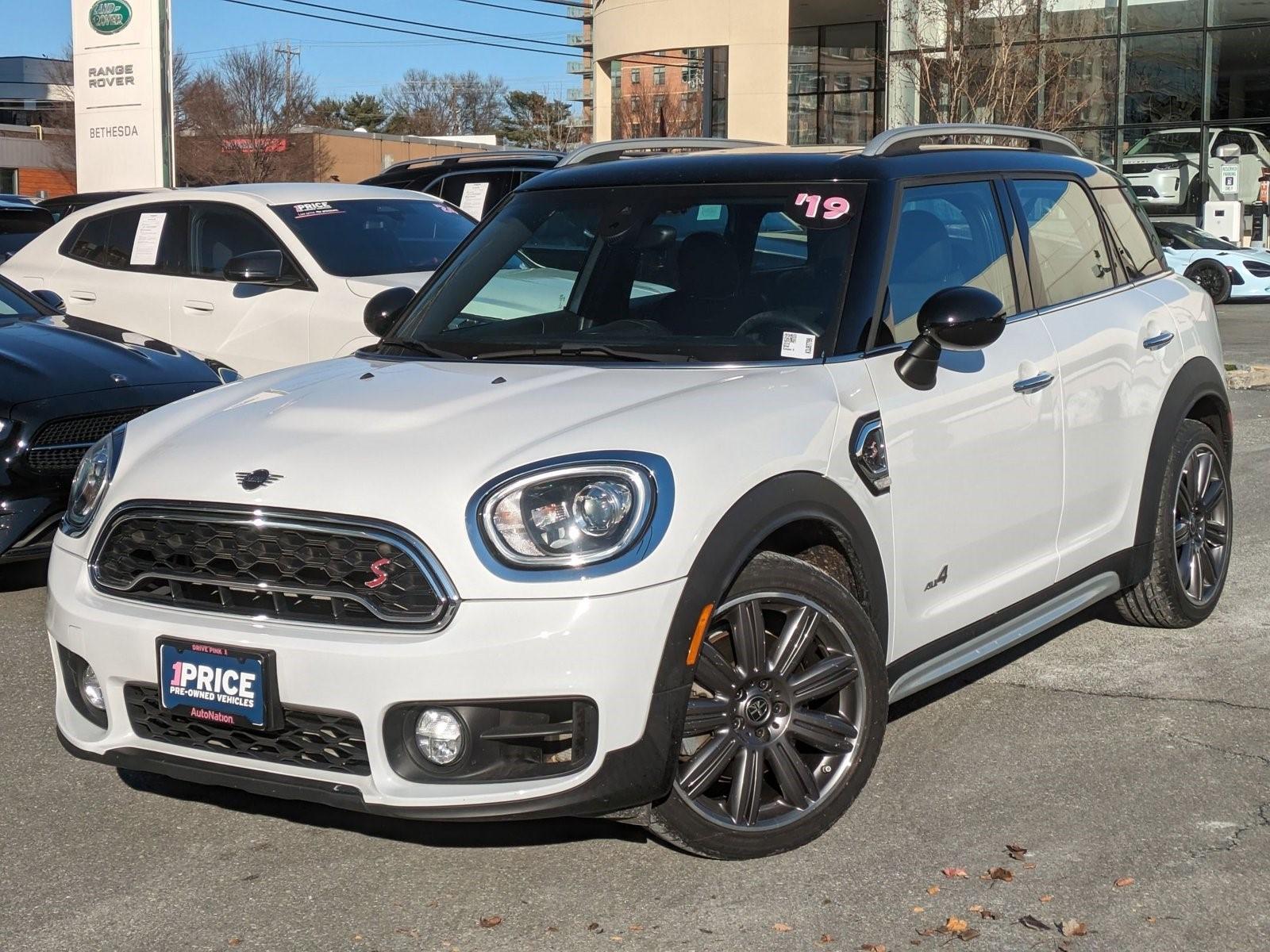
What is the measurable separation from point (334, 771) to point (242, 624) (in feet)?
1.26

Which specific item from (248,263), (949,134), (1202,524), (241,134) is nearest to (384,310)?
(949,134)

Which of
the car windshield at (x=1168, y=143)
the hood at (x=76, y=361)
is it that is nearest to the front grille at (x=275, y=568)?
the hood at (x=76, y=361)

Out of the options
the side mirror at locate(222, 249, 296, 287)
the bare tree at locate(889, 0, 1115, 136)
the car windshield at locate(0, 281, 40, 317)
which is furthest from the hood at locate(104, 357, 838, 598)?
the bare tree at locate(889, 0, 1115, 136)

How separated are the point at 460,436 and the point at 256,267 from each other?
537cm

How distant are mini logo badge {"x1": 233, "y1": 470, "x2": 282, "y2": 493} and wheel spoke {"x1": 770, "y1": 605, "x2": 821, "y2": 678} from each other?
4.09ft

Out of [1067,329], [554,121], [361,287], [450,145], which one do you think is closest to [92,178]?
[361,287]

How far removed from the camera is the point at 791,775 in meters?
3.80

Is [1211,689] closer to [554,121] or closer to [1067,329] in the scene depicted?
[1067,329]

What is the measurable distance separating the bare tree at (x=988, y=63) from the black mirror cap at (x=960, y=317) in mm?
18481

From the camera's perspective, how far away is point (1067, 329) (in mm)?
4988

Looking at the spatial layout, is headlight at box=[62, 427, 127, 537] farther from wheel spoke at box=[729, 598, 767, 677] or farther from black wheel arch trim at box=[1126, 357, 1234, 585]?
black wheel arch trim at box=[1126, 357, 1234, 585]

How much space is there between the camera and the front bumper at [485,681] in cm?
330

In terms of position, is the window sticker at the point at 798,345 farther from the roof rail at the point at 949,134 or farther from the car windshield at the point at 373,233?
the car windshield at the point at 373,233

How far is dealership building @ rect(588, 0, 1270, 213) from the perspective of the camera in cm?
2383
